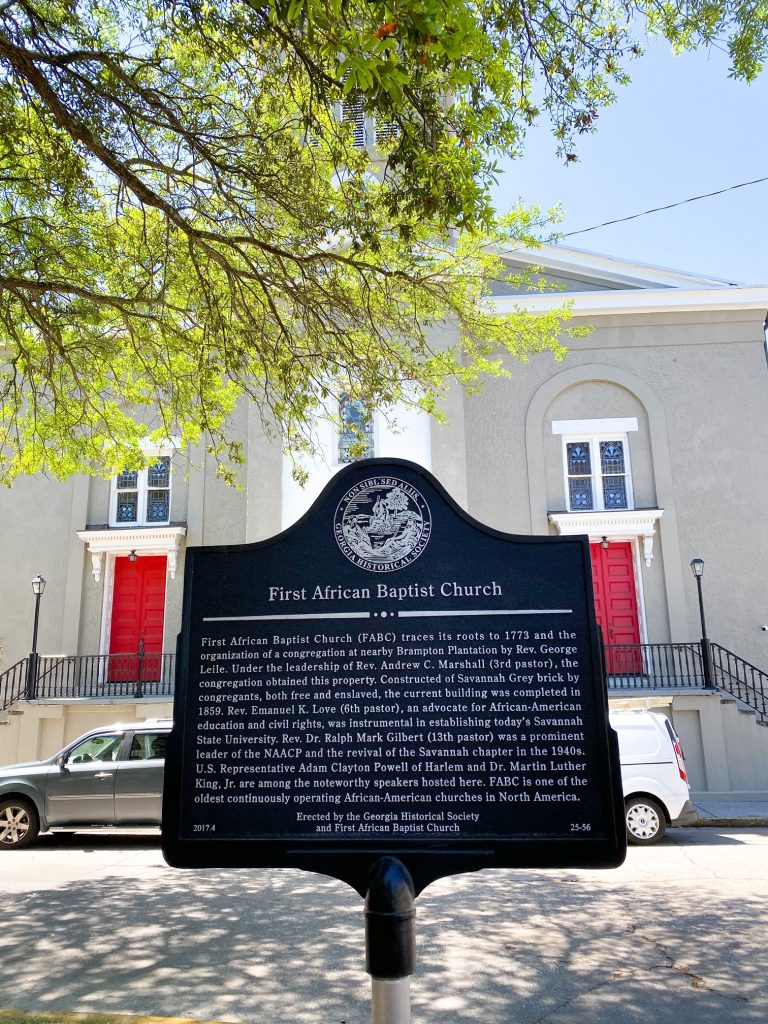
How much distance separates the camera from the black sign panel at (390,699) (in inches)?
135

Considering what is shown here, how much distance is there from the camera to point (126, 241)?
31.6 ft

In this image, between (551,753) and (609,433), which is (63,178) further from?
(609,433)

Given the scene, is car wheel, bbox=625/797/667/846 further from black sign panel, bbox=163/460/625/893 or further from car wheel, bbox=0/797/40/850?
black sign panel, bbox=163/460/625/893

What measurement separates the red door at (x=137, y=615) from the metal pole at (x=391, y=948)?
51.8ft

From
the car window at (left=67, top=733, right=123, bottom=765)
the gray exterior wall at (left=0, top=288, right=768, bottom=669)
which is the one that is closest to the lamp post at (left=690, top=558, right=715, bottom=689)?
the gray exterior wall at (left=0, top=288, right=768, bottom=669)

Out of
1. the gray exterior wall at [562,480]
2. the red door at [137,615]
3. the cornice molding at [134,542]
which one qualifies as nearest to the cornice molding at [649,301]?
the gray exterior wall at [562,480]

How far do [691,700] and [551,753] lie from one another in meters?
13.5

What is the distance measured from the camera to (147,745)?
11938 millimetres

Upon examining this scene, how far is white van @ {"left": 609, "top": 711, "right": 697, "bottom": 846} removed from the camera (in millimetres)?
11367

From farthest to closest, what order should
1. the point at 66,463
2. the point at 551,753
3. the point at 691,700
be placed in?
the point at 691,700
the point at 66,463
the point at 551,753

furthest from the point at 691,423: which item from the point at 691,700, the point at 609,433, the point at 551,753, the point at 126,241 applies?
the point at 551,753

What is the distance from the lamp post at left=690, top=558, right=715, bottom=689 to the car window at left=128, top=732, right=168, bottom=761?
10490mm

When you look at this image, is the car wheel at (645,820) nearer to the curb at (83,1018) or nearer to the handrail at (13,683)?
the curb at (83,1018)

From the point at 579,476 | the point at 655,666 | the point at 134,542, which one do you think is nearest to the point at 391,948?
the point at 655,666
